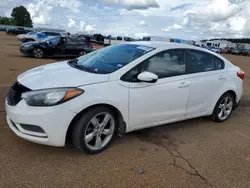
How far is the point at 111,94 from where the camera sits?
3.44 m

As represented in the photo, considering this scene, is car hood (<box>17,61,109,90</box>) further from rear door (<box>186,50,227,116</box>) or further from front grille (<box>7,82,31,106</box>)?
rear door (<box>186,50,227,116</box>)

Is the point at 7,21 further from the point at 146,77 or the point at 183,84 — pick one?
the point at 146,77

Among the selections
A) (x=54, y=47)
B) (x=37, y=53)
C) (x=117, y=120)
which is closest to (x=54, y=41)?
(x=54, y=47)

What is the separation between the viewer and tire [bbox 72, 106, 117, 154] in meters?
3.29

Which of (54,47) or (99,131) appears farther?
(54,47)

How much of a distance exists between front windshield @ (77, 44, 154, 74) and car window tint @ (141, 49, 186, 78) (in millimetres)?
192

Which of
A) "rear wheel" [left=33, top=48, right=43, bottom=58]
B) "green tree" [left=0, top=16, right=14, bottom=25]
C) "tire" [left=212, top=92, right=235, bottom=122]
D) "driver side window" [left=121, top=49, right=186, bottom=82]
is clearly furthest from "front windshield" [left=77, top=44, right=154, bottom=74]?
"green tree" [left=0, top=16, right=14, bottom=25]

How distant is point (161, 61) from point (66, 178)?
7.32ft

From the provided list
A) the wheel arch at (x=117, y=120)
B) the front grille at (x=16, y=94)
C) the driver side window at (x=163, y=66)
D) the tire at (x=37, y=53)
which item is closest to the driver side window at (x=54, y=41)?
the tire at (x=37, y=53)

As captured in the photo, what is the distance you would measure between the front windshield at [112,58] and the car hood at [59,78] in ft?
0.72

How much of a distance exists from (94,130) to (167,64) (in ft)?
5.25

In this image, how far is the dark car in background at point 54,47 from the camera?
14625 mm

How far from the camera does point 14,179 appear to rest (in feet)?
9.37

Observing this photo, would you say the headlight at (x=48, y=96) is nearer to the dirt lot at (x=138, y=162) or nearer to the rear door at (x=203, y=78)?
the dirt lot at (x=138, y=162)
